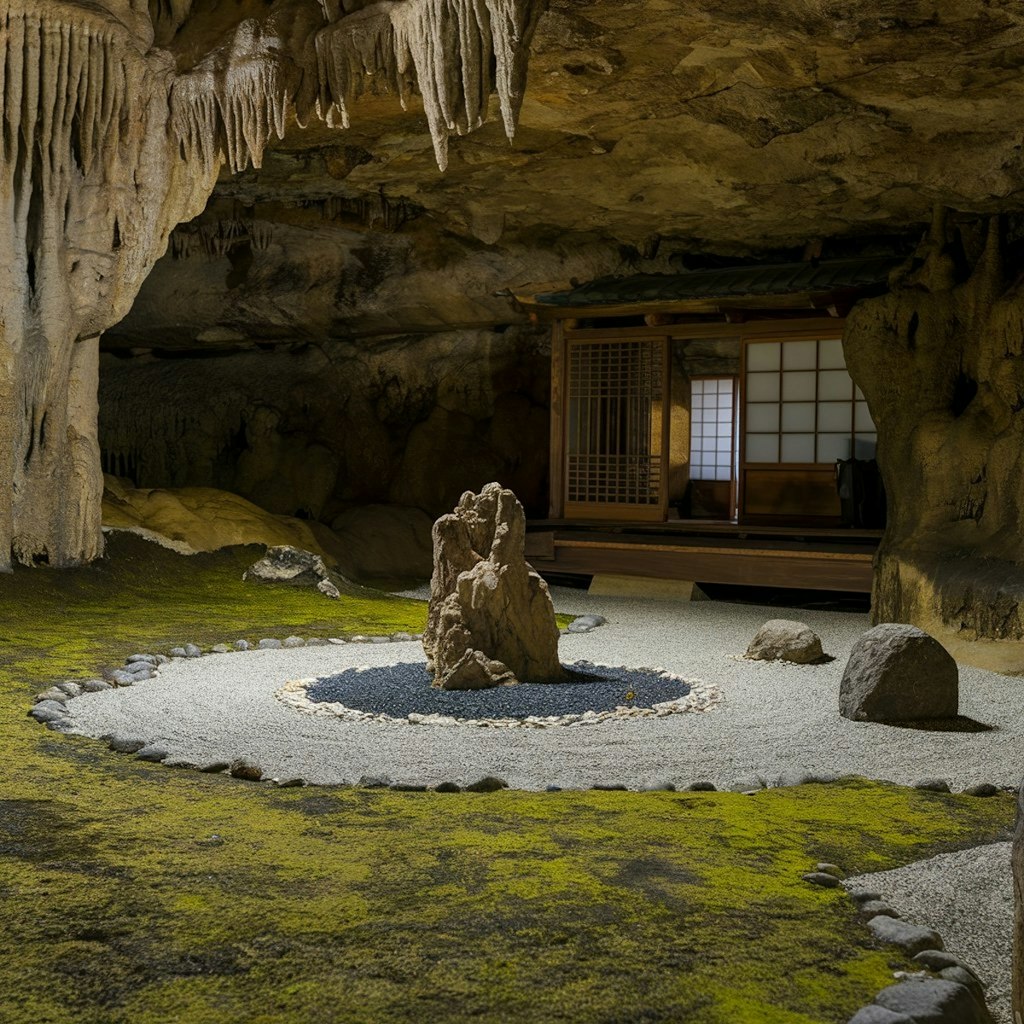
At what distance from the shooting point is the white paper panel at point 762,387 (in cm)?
1448

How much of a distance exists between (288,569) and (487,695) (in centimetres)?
608

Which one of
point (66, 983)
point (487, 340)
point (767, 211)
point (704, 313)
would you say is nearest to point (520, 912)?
point (66, 983)

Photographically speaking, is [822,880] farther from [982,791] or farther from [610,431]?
[610,431]

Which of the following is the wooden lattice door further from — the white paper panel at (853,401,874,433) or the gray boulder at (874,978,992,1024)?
the gray boulder at (874,978,992,1024)

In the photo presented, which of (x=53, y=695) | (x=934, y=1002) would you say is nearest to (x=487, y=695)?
(x=53, y=695)

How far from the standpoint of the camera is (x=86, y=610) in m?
10.2

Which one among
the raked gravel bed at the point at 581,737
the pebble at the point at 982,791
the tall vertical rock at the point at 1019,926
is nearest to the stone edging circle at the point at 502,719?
the raked gravel bed at the point at 581,737

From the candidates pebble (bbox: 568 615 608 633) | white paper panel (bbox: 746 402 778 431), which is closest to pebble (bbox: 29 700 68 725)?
pebble (bbox: 568 615 608 633)

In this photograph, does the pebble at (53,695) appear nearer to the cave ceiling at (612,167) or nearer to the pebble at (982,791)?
the pebble at (982,791)

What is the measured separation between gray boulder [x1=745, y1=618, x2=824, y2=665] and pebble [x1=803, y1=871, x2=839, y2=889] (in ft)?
16.6

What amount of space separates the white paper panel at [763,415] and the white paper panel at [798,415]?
0.38 feet

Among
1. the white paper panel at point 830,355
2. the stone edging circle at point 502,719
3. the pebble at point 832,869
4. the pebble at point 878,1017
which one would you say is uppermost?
the white paper panel at point 830,355

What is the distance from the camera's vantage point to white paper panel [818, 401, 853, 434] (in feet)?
46.0

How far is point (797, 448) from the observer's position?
1438 centimetres
